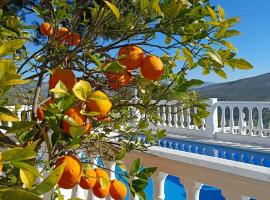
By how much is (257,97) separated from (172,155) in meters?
21.0

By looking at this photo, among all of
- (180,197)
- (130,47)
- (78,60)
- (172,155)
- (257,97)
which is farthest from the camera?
(257,97)

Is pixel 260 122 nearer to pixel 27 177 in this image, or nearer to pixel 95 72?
pixel 95 72

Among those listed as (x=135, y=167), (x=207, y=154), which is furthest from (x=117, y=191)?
(x=207, y=154)

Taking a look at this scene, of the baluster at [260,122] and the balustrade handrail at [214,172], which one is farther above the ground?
the baluster at [260,122]

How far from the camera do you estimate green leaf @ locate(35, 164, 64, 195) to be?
0.47 metres

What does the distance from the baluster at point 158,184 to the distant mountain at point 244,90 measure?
1852 cm

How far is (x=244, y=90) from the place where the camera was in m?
22.3

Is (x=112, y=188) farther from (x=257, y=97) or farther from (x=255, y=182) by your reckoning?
(x=257, y=97)

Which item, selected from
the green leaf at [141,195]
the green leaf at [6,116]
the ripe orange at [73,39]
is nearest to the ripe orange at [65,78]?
the green leaf at [6,116]

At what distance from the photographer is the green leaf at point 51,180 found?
0.47 m

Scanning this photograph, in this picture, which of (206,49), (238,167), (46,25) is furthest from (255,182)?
(46,25)

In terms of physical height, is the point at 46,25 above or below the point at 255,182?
above

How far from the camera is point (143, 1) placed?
76cm

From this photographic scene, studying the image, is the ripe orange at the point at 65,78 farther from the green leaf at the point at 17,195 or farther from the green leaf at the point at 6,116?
the green leaf at the point at 17,195
